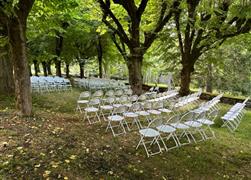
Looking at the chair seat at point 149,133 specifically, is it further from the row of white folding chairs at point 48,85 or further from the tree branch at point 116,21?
the row of white folding chairs at point 48,85

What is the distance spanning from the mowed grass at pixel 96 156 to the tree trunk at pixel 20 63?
441 mm

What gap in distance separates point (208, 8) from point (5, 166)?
8.62 m

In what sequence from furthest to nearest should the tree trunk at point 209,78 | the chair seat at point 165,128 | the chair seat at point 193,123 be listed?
1. the tree trunk at point 209,78
2. the chair seat at point 193,123
3. the chair seat at point 165,128

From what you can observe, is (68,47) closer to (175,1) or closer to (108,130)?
(175,1)

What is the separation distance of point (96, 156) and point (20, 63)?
363 centimetres

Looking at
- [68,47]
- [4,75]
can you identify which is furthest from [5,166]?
[68,47]

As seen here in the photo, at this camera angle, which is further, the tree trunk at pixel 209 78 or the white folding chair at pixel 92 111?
the tree trunk at pixel 209 78

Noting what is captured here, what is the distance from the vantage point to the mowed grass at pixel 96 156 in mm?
4285

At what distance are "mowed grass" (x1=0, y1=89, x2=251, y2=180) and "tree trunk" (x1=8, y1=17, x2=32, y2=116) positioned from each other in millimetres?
441

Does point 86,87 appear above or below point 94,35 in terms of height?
below

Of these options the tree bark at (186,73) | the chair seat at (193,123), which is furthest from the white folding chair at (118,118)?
the tree bark at (186,73)

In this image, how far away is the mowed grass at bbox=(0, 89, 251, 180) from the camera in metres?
4.29

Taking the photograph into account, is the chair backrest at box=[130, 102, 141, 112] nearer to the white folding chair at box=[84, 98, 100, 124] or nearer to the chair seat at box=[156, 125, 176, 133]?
the white folding chair at box=[84, 98, 100, 124]

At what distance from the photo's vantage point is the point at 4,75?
10.6 metres
